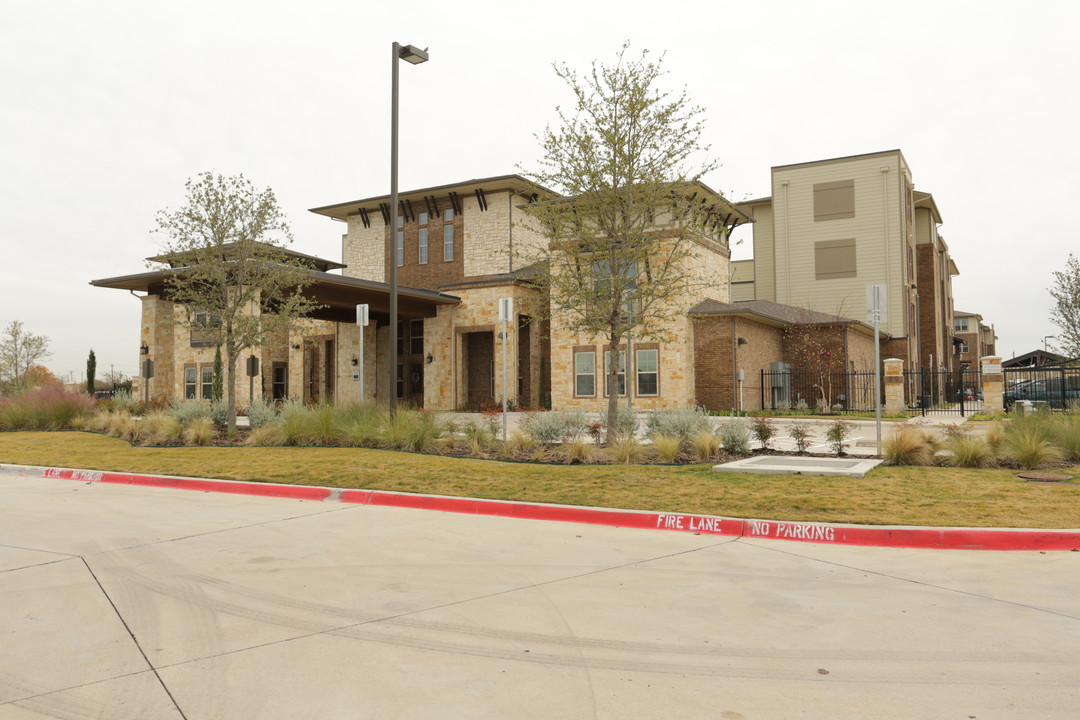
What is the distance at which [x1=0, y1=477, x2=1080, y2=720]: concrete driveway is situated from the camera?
3.70 meters

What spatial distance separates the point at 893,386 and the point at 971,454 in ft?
64.1

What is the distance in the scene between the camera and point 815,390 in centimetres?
3422

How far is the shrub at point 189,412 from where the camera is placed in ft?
62.7

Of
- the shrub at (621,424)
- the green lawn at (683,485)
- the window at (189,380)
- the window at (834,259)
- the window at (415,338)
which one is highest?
the window at (834,259)

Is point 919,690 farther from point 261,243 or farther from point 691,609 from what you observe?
point 261,243

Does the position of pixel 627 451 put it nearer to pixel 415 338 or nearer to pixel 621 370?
pixel 621 370

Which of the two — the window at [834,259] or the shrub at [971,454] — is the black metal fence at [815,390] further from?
the shrub at [971,454]

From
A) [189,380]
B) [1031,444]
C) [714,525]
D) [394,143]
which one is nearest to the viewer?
[714,525]

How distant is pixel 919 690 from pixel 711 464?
8.44m

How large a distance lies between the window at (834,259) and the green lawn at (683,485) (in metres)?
32.0

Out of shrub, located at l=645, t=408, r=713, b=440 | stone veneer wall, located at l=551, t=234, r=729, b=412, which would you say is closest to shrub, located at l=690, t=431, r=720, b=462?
shrub, located at l=645, t=408, r=713, b=440

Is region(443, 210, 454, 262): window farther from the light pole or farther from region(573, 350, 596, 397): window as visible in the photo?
the light pole

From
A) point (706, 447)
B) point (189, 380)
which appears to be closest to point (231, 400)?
point (706, 447)

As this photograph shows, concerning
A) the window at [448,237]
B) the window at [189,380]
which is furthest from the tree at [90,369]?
the window at [448,237]
